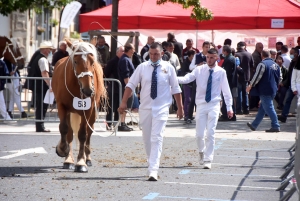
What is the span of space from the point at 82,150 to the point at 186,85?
31.7ft

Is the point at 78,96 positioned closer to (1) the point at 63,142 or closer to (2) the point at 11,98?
(1) the point at 63,142

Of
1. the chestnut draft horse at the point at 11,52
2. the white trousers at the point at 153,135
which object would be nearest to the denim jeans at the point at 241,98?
the chestnut draft horse at the point at 11,52

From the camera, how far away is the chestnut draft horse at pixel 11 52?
21.7m

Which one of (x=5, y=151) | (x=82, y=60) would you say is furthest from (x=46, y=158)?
(x=82, y=60)

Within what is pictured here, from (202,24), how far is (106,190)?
15.1 meters

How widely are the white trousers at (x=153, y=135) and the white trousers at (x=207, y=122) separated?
1313mm

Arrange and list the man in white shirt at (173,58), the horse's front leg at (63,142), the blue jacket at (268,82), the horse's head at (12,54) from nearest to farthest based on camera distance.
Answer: the horse's front leg at (63,142), the blue jacket at (268,82), the horse's head at (12,54), the man in white shirt at (173,58)

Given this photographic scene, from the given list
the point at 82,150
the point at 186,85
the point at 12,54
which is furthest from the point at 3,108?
the point at 82,150

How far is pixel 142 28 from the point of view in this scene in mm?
24375

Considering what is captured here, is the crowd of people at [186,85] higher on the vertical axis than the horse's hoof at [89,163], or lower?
higher

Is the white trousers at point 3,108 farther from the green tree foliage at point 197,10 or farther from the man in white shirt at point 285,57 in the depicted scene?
the man in white shirt at point 285,57

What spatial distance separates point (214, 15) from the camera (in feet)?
79.7

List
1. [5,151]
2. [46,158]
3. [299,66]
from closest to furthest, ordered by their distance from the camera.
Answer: [46,158] < [5,151] < [299,66]

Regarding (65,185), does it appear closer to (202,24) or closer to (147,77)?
(147,77)
